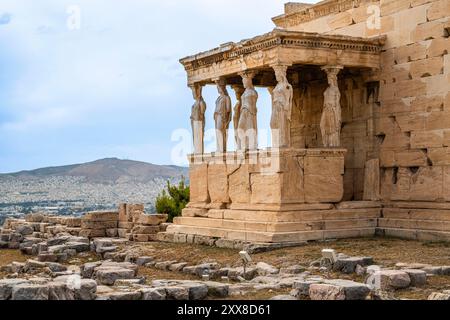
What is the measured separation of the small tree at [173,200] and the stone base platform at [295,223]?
7865mm

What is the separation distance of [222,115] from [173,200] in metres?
8.22

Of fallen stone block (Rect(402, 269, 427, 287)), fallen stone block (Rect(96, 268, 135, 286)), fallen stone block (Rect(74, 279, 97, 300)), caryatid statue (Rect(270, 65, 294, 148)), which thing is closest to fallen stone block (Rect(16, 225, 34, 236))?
caryatid statue (Rect(270, 65, 294, 148))

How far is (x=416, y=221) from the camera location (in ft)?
51.6

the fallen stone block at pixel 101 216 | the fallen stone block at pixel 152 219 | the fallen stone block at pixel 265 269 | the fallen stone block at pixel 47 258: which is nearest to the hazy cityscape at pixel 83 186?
the fallen stone block at pixel 101 216

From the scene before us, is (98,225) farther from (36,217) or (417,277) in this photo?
(417,277)

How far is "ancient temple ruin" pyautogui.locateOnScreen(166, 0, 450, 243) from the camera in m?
15.6

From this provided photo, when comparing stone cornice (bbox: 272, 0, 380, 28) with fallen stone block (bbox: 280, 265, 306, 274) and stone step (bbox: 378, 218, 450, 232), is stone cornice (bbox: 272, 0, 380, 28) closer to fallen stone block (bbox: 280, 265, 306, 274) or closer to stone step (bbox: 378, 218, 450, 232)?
stone step (bbox: 378, 218, 450, 232)

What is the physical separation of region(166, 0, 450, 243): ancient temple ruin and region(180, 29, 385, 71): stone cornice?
0.07 ft

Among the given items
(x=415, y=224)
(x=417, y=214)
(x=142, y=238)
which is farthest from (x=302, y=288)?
(x=142, y=238)

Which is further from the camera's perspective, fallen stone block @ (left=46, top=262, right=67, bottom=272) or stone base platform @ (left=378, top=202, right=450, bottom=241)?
stone base platform @ (left=378, top=202, right=450, bottom=241)

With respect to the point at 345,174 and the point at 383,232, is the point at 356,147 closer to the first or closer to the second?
the point at 345,174

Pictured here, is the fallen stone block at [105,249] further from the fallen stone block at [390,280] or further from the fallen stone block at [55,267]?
the fallen stone block at [390,280]
